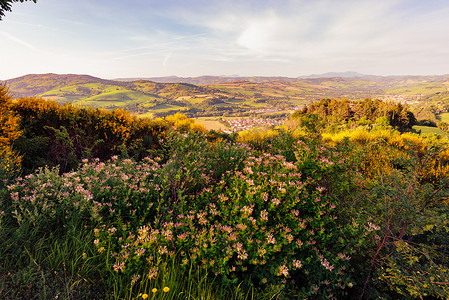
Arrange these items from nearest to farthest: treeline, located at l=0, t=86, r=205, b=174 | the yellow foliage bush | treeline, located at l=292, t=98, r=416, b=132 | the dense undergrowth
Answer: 1. the dense undergrowth
2. treeline, located at l=0, t=86, r=205, b=174
3. the yellow foliage bush
4. treeline, located at l=292, t=98, r=416, b=132

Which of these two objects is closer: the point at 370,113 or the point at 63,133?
the point at 63,133

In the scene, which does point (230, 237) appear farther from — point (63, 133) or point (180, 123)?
point (180, 123)

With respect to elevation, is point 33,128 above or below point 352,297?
above

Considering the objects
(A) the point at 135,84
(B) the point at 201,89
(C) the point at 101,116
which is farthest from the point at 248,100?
(C) the point at 101,116

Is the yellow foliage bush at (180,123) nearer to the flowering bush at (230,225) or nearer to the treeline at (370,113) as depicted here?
the flowering bush at (230,225)

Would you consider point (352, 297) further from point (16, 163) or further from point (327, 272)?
point (16, 163)

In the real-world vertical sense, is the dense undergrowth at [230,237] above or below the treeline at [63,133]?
below

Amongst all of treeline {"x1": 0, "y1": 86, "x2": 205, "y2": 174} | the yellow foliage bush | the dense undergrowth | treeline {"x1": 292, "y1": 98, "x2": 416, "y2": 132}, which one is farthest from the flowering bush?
treeline {"x1": 292, "y1": 98, "x2": 416, "y2": 132}

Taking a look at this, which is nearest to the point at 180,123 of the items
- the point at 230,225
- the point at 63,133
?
the point at 63,133

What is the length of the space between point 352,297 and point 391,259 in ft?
2.21

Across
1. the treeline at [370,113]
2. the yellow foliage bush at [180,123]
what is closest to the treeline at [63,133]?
the yellow foliage bush at [180,123]

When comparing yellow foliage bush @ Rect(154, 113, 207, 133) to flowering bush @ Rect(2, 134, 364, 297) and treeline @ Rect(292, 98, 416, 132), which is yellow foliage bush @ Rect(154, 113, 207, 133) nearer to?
flowering bush @ Rect(2, 134, 364, 297)

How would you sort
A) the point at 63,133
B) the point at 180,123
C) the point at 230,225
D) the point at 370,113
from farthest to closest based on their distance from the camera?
the point at 370,113 < the point at 180,123 < the point at 63,133 < the point at 230,225

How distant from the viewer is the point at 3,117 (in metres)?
4.13
